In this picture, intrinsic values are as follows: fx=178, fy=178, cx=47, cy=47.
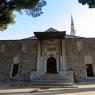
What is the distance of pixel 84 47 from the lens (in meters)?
19.8

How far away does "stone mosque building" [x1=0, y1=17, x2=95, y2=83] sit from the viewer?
1889cm

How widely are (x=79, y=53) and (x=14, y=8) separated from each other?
10.2m

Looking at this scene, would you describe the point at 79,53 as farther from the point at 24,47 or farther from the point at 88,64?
the point at 24,47

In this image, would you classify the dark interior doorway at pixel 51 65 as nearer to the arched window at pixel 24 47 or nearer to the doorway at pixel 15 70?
the arched window at pixel 24 47

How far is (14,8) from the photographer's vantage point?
11641 millimetres

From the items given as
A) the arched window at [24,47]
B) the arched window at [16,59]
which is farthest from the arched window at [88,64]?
the arched window at [16,59]

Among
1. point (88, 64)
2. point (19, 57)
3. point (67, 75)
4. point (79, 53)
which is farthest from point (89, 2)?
point (19, 57)

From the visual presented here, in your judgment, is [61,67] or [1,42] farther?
[1,42]

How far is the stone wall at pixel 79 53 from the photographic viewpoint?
1872 centimetres

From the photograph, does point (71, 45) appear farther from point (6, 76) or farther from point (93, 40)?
point (6, 76)

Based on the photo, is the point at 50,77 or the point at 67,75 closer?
the point at 50,77

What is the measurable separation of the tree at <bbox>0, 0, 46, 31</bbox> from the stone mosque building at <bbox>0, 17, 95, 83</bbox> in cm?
613

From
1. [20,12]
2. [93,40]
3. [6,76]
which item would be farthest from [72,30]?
[20,12]

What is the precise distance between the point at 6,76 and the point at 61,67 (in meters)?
6.07
